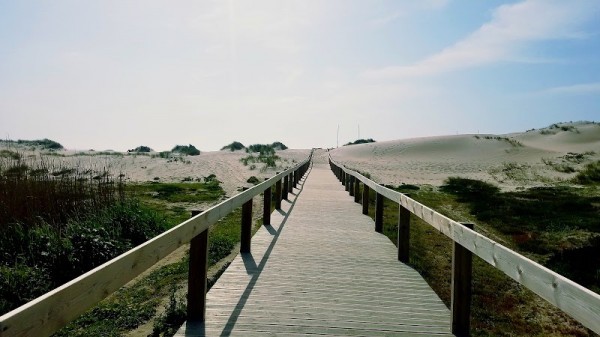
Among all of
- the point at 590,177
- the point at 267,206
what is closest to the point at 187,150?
the point at 590,177

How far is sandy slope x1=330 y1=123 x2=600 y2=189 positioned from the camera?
1345 inches

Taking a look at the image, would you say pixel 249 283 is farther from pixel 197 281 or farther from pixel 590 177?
pixel 590 177

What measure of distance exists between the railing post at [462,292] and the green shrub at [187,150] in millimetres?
50812

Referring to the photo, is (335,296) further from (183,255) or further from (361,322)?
(183,255)

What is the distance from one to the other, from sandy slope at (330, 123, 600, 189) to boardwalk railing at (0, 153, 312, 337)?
25753mm

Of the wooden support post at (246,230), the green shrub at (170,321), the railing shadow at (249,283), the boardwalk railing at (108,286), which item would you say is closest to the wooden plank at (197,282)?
the boardwalk railing at (108,286)

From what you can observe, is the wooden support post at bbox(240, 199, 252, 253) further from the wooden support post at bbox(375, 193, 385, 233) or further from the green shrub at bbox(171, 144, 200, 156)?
the green shrub at bbox(171, 144, 200, 156)

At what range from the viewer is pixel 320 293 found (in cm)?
476

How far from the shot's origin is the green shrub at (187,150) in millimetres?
54338

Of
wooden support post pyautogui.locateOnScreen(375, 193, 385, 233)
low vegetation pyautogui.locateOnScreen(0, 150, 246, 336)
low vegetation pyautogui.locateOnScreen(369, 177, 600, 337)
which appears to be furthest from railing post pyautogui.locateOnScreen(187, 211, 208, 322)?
wooden support post pyautogui.locateOnScreen(375, 193, 385, 233)

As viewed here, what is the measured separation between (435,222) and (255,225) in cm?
714

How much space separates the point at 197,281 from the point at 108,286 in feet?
5.71

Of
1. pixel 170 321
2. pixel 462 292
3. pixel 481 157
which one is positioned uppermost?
pixel 481 157

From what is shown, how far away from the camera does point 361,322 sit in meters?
3.98
